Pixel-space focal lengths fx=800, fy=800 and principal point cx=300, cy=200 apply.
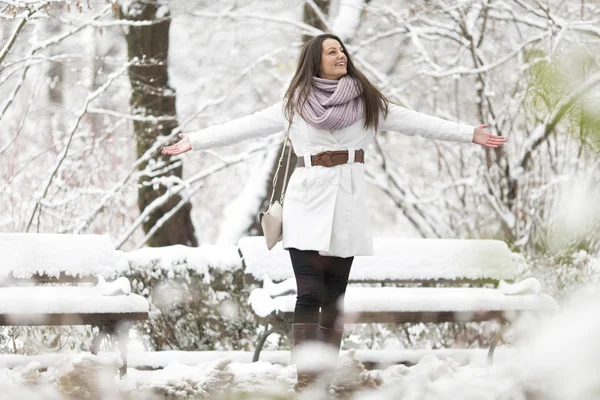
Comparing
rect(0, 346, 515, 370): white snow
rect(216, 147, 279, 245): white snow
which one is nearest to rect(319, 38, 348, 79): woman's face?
rect(0, 346, 515, 370): white snow

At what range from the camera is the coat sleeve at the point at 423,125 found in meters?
3.76

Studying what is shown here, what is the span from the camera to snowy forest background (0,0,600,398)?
5566 mm

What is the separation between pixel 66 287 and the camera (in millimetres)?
4984

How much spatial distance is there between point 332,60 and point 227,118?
4646 mm

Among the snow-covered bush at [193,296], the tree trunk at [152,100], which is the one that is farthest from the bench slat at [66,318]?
the tree trunk at [152,100]

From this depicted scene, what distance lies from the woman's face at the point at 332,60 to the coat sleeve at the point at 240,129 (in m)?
0.27

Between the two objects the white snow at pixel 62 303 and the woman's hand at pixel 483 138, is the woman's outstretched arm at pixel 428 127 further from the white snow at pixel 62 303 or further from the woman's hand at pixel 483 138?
the white snow at pixel 62 303

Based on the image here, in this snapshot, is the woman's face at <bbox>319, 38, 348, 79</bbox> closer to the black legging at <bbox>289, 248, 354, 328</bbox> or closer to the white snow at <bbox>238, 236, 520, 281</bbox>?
the black legging at <bbox>289, 248, 354, 328</bbox>

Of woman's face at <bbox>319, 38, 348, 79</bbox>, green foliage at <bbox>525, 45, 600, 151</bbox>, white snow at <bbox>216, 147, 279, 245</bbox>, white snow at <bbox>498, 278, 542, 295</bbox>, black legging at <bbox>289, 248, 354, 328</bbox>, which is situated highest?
green foliage at <bbox>525, 45, 600, 151</bbox>

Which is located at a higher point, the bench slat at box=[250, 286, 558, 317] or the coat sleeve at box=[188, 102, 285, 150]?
the coat sleeve at box=[188, 102, 285, 150]

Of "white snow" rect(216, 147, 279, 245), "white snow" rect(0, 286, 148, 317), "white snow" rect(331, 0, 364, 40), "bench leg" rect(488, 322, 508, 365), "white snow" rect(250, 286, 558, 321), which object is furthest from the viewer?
"white snow" rect(216, 147, 279, 245)

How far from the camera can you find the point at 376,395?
0.79 meters

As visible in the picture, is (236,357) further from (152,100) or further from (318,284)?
(152,100)

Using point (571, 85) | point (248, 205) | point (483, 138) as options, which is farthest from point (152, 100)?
point (571, 85)
